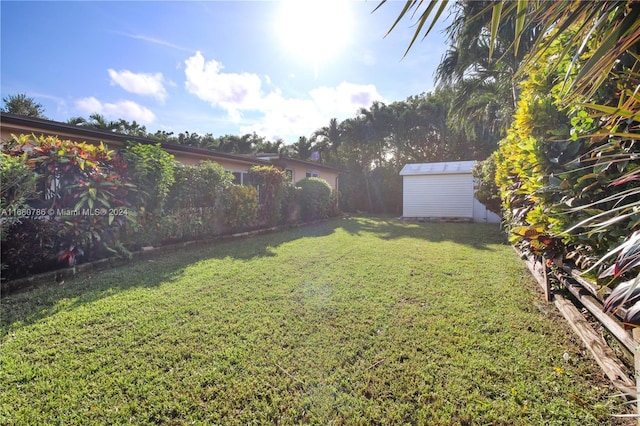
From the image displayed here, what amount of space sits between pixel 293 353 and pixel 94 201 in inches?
183

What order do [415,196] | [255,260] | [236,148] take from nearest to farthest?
[255,260], [415,196], [236,148]

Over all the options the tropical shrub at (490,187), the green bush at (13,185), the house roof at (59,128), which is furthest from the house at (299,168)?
the green bush at (13,185)

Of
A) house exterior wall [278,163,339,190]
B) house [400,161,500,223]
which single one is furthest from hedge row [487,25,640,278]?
house exterior wall [278,163,339,190]

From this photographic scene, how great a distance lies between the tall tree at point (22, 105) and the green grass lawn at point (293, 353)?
20.9 metres

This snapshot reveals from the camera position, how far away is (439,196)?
14188 millimetres

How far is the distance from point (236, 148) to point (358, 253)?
24.3 m

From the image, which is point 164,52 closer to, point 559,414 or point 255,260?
point 255,260

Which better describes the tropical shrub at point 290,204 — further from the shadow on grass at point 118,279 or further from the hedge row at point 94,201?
the shadow on grass at point 118,279

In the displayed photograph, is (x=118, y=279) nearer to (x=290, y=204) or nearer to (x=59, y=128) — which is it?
(x=59, y=128)

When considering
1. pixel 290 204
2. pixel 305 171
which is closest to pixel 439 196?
pixel 305 171

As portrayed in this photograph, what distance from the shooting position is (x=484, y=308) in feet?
10.5

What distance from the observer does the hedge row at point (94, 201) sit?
3.79m

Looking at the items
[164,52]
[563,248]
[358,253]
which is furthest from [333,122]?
[563,248]

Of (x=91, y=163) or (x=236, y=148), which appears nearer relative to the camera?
(x=91, y=163)
